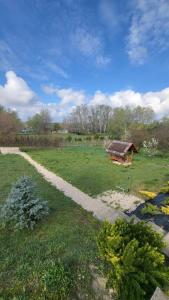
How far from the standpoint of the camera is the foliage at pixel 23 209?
546 cm

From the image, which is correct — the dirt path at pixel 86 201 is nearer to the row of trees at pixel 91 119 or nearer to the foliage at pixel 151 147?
the foliage at pixel 151 147

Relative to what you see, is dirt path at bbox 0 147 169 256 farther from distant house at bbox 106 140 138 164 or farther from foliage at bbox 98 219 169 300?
distant house at bbox 106 140 138 164

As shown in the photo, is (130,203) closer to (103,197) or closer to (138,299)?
(103,197)

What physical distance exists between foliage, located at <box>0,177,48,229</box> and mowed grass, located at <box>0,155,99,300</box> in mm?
257

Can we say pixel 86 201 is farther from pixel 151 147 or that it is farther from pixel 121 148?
pixel 151 147

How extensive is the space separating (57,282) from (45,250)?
128cm

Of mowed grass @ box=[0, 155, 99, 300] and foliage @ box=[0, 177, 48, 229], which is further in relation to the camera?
foliage @ box=[0, 177, 48, 229]

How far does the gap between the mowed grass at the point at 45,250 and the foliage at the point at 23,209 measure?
Answer: 0.84 ft

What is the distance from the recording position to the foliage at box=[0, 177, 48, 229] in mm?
5461

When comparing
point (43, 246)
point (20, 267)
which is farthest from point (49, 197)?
point (20, 267)

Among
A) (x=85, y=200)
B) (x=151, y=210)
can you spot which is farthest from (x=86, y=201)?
(x=151, y=210)

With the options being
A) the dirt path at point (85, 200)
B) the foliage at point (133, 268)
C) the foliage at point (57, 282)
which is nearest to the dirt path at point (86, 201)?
the dirt path at point (85, 200)

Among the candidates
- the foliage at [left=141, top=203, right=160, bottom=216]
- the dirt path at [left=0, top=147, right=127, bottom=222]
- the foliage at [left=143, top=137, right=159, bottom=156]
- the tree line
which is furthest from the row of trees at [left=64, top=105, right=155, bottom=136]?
the foliage at [left=141, top=203, right=160, bottom=216]

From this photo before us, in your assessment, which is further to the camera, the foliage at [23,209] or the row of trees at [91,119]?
the row of trees at [91,119]
